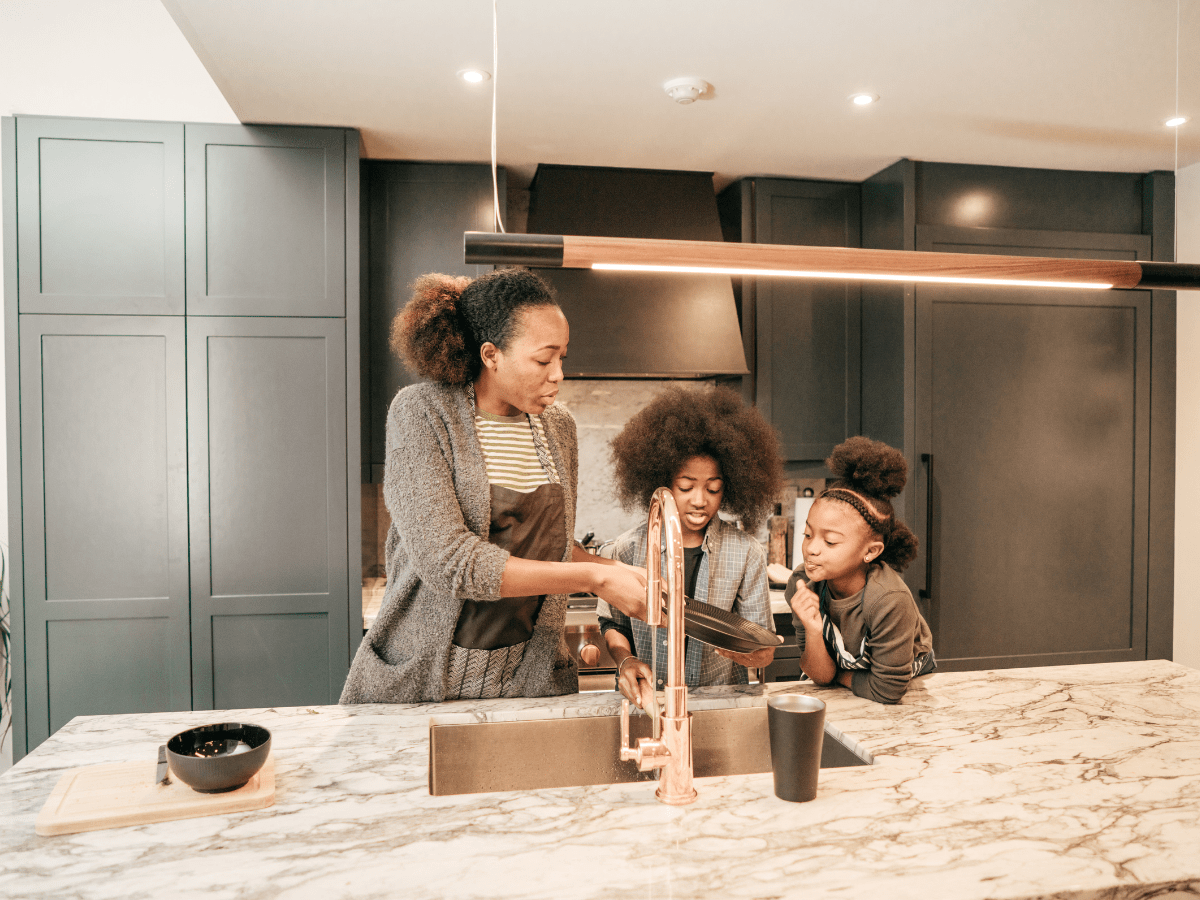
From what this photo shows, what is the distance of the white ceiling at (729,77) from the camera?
1838 millimetres

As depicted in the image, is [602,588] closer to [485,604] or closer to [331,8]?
[485,604]

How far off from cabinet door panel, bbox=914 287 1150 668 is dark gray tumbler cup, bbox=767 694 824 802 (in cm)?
211

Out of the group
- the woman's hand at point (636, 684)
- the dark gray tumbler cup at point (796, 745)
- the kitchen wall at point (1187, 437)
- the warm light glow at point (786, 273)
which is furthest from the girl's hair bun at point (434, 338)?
the kitchen wall at point (1187, 437)

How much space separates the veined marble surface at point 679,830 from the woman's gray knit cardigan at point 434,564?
16cm

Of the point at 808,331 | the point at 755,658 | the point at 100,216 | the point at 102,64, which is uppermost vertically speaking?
the point at 102,64

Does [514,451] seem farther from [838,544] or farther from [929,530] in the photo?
[929,530]

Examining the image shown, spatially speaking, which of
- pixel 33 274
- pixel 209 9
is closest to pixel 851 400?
pixel 209 9

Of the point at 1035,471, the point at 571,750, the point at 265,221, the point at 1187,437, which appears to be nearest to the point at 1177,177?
the point at 1187,437

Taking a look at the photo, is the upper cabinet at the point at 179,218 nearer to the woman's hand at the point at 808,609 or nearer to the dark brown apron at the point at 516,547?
the dark brown apron at the point at 516,547

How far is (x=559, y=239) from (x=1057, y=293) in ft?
8.20

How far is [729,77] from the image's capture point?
2.17 metres

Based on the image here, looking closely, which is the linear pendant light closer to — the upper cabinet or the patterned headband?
the patterned headband

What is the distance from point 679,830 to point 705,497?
83 centimetres

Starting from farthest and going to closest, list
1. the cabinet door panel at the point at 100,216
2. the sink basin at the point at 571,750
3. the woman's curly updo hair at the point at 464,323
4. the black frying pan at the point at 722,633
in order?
the cabinet door panel at the point at 100,216 → the woman's curly updo hair at the point at 464,323 → the sink basin at the point at 571,750 → the black frying pan at the point at 722,633
